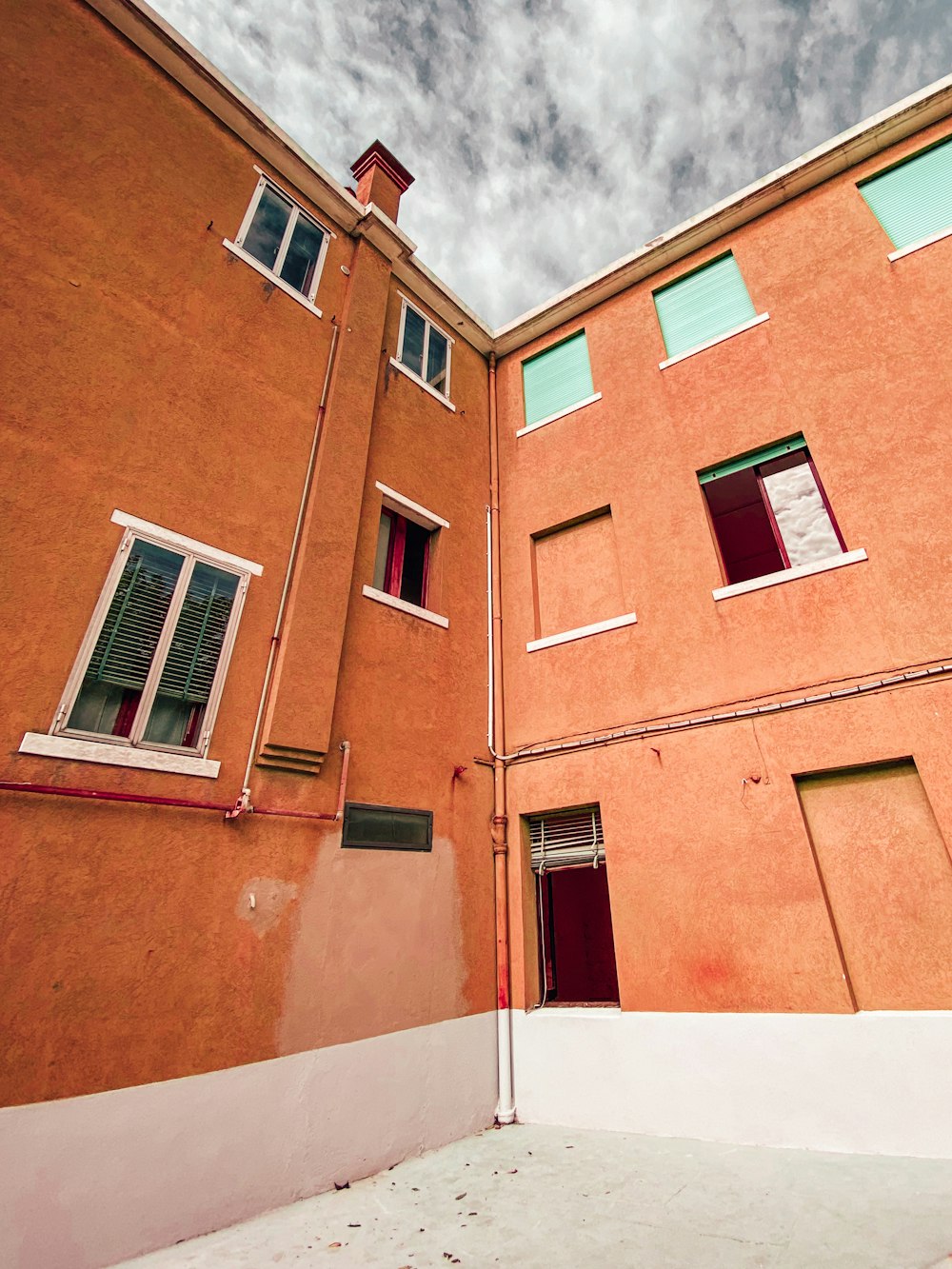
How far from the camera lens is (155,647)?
5.52 m

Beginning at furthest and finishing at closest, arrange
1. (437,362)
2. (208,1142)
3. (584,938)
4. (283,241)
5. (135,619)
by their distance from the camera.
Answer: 1. (584,938)
2. (437,362)
3. (283,241)
4. (135,619)
5. (208,1142)

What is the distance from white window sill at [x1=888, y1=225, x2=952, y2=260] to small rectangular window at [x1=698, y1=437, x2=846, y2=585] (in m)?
2.84

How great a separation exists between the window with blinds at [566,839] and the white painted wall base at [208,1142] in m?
2.32

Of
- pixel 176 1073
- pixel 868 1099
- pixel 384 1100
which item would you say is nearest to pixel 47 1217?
pixel 176 1073

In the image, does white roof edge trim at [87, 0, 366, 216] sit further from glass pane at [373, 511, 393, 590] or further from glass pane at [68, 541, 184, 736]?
glass pane at [68, 541, 184, 736]

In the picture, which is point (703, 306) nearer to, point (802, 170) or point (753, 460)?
point (802, 170)

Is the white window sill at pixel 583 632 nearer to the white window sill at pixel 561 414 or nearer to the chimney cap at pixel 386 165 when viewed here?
the white window sill at pixel 561 414

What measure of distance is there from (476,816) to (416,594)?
3.20m

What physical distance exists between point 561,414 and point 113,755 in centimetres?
821

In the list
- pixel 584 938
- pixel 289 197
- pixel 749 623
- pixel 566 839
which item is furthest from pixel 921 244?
pixel 584 938

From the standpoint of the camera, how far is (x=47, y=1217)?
3.80 m

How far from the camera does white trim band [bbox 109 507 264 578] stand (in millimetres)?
5602

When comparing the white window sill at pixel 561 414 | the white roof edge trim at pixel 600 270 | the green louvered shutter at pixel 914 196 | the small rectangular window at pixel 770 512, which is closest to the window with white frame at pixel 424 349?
the white roof edge trim at pixel 600 270

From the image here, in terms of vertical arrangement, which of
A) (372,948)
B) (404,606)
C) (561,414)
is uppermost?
(561,414)
